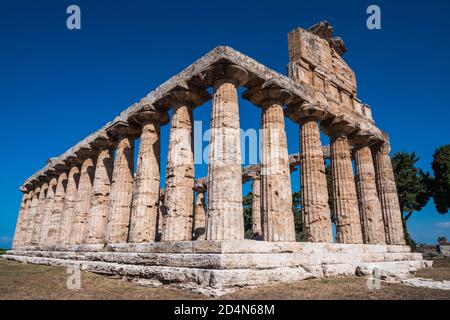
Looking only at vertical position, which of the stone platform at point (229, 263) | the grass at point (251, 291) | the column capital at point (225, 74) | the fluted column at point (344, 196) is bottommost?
the grass at point (251, 291)

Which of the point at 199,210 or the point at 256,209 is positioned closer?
the point at 256,209

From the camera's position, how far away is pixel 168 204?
39.5ft

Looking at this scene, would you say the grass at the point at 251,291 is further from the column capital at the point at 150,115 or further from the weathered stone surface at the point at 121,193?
the column capital at the point at 150,115

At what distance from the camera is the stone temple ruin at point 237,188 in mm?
9703

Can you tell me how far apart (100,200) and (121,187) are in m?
2.81

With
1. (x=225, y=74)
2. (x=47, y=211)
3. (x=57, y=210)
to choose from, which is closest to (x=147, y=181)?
(x=225, y=74)

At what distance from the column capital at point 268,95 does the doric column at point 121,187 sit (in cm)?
709

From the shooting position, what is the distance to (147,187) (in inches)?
555

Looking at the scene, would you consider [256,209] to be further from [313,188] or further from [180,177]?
[180,177]

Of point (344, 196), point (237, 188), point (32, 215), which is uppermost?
point (32, 215)

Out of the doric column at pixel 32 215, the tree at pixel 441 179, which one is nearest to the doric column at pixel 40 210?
the doric column at pixel 32 215
